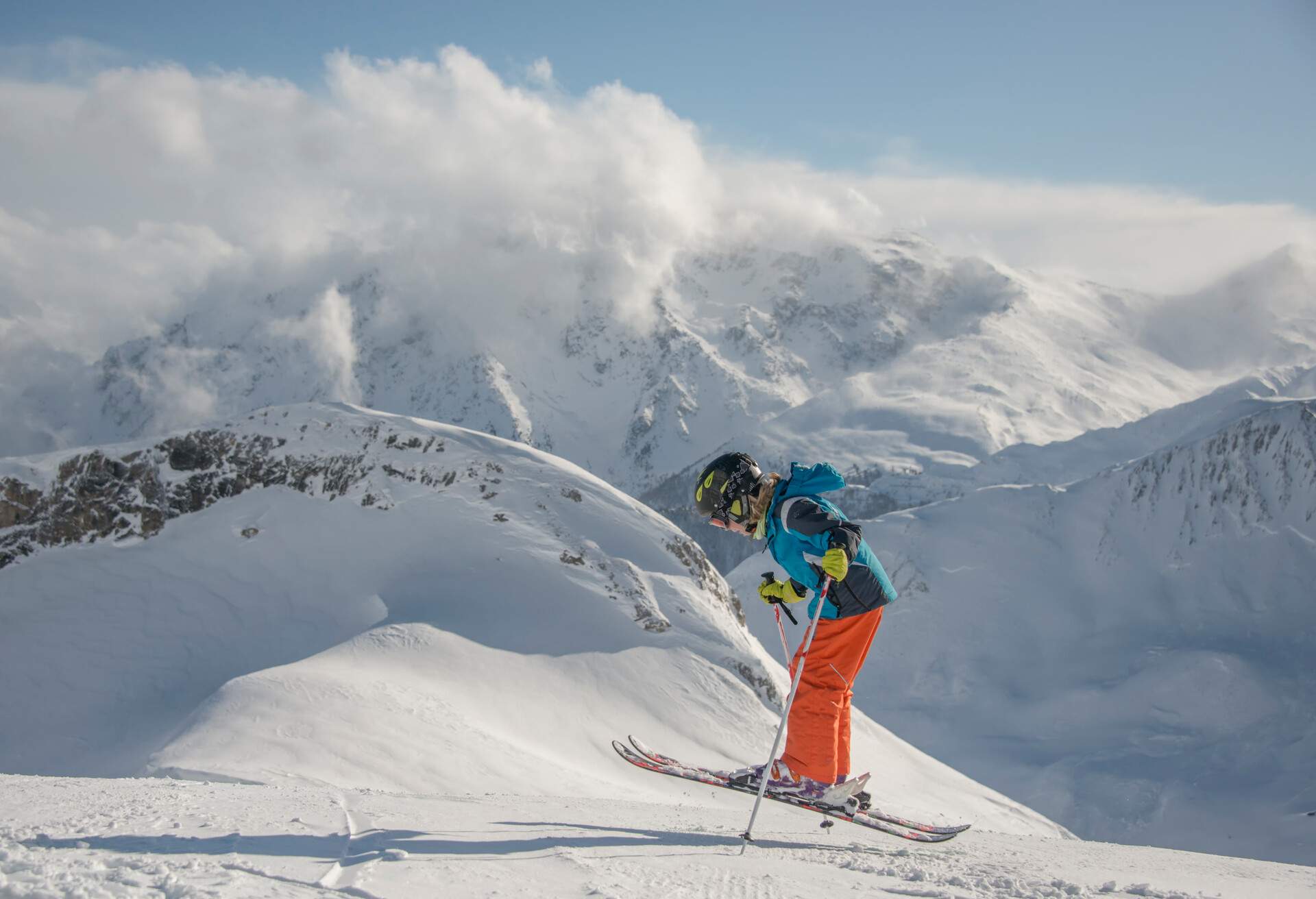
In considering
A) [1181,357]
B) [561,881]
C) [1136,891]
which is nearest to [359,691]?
[561,881]

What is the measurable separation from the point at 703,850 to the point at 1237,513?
57343 mm

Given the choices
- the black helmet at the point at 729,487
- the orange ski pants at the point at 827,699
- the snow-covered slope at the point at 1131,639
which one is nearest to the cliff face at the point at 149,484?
the black helmet at the point at 729,487

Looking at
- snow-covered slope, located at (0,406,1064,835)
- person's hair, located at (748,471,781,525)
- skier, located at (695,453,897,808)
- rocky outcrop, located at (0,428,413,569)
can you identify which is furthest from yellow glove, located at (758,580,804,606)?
rocky outcrop, located at (0,428,413,569)

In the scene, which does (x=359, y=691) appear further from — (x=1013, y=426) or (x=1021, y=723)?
(x=1013, y=426)

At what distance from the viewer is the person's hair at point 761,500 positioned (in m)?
7.37

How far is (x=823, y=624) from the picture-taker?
7.04m

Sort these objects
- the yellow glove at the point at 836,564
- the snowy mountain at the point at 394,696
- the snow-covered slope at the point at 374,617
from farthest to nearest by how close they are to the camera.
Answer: the snow-covered slope at the point at 374,617 → the yellow glove at the point at 836,564 → the snowy mountain at the point at 394,696

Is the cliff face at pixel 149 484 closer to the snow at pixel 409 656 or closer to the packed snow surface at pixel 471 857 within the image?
the snow at pixel 409 656

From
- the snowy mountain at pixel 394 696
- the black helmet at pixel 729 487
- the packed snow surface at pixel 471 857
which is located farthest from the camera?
the black helmet at pixel 729 487

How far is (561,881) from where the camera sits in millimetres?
4348

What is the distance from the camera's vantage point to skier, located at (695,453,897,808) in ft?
22.4

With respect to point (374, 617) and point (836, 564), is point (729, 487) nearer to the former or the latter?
point (836, 564)

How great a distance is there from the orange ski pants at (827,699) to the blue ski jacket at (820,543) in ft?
0.50

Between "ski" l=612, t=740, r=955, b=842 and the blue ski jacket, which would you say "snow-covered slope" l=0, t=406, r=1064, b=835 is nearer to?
"ski" l=612, t=740, r=955, b=842
